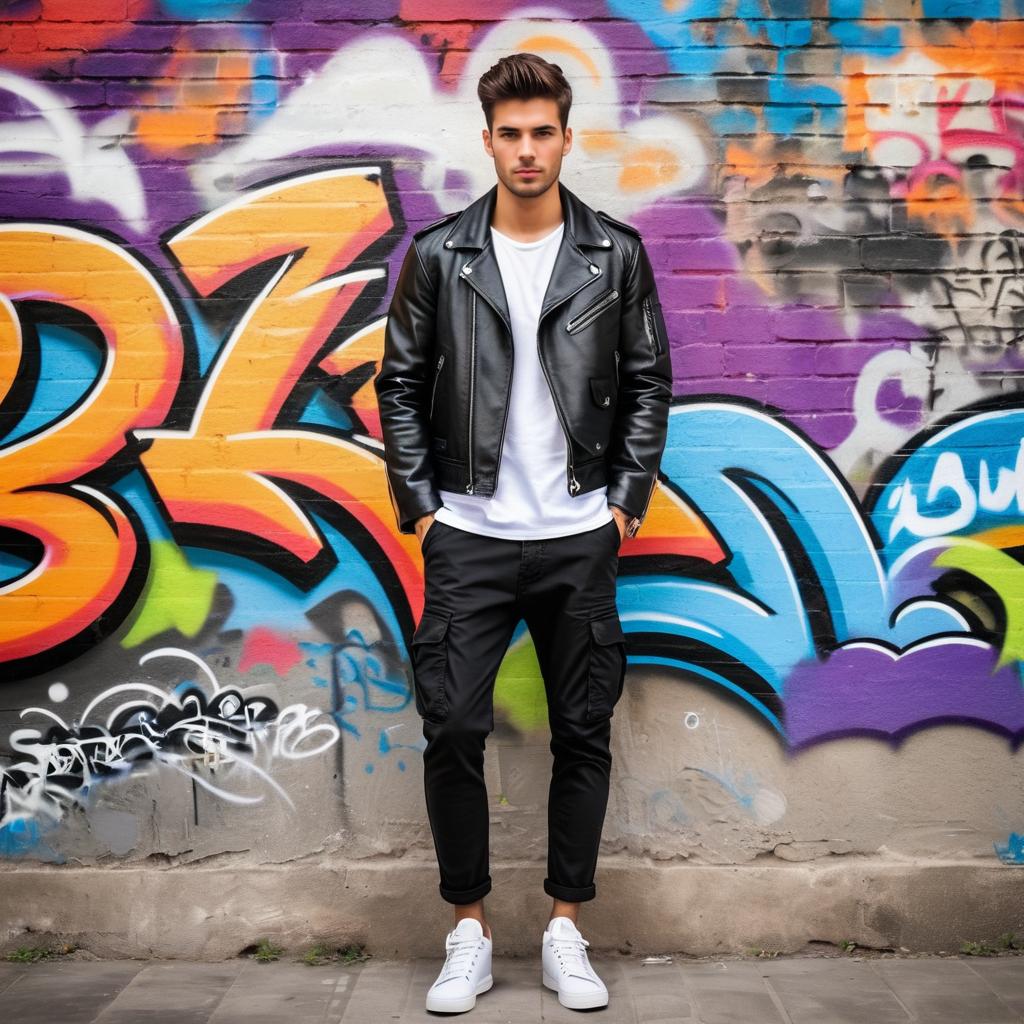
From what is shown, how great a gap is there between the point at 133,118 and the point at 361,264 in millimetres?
810

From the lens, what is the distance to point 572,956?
130 inches

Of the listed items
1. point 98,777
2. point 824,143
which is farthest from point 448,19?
point 98,777

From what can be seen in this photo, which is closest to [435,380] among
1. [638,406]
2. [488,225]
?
[488,225]

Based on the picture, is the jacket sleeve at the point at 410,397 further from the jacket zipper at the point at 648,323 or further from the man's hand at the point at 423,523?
the jacket zipper at the point at 648,323

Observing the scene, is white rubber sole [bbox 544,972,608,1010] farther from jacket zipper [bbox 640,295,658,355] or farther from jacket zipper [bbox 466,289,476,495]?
jacket zipper [bbox 640,295,658,355]

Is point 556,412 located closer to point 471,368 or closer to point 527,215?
point 471,368

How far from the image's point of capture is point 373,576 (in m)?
3.74

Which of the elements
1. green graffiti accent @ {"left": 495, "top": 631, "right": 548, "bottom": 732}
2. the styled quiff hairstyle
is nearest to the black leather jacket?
the styled quiff hairstyle

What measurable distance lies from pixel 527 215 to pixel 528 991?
6.96 feet

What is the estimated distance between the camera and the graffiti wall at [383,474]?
12.1 feet

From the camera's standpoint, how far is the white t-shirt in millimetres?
3260

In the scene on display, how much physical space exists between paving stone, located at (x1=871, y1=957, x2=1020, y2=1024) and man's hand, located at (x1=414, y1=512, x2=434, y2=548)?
1.81 meters

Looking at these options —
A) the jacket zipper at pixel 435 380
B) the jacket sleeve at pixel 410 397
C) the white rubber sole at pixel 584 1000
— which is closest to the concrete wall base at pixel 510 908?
A: the white rubber sole at pixel 584 1000

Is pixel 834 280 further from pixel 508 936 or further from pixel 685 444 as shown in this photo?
pixel 508 936
